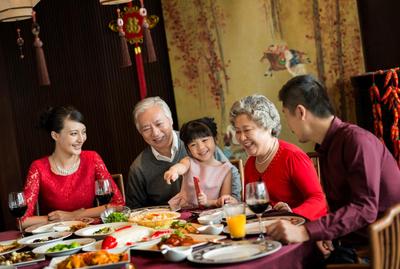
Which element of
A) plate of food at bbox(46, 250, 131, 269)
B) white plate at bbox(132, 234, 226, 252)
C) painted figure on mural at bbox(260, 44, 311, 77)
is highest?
painted figure on mural at bbox(260, 44, 311, 77)

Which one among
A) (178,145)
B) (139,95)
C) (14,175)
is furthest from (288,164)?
(14,175)

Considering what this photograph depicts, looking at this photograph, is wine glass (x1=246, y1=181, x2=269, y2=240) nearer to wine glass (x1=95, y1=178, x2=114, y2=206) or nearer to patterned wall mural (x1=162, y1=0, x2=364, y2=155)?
wine glass (x1=95, y1=178, x2=114, y2=206)

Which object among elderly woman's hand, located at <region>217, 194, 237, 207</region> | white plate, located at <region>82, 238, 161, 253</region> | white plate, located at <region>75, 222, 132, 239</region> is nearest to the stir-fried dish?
white plate, located at <region>82, 238, 161, 253</region>

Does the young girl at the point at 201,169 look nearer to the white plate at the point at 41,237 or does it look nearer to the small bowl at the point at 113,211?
the small bowl at the point at 113,211

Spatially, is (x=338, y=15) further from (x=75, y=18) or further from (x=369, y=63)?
(x=75, y=18)

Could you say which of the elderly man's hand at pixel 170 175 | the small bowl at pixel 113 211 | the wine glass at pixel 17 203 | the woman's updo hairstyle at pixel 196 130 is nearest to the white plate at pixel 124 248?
the small bowl at pixel 113 211

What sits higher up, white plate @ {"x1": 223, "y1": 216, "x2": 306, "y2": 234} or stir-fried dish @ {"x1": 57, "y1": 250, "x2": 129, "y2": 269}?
stir-fried dish @ {"x1": 57, "y1": 250, "x2": 129, "y2": 269}

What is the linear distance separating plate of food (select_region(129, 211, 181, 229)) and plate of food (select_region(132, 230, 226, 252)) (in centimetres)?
31

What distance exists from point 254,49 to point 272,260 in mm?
3554

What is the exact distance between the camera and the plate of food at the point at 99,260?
217cm

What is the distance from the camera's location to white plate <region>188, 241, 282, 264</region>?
2.09 meters

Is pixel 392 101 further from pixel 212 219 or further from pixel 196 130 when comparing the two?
pixel 212 219

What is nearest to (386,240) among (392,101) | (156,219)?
(156,219)

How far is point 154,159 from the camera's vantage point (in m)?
3.87
